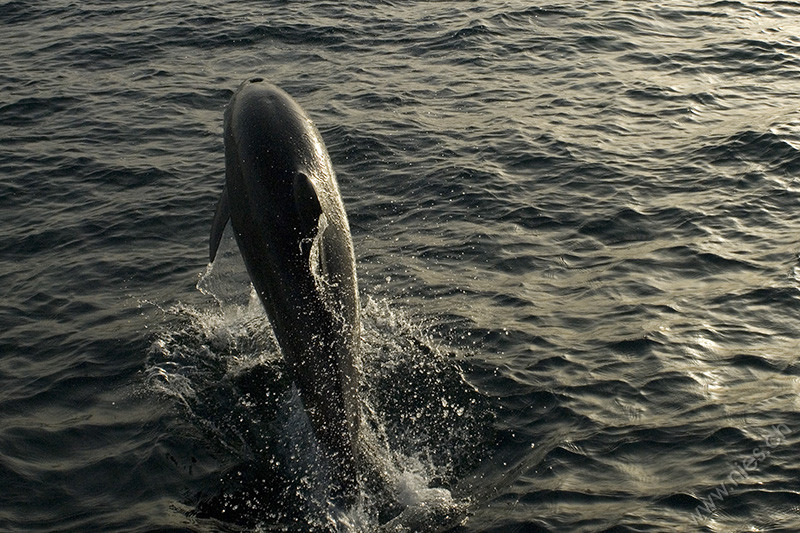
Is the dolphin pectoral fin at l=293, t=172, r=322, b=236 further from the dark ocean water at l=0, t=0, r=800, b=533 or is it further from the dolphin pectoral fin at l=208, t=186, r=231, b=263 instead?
the dark ocean water at l=0, t=0, r=800, b=533

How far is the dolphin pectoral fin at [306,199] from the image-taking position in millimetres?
6902

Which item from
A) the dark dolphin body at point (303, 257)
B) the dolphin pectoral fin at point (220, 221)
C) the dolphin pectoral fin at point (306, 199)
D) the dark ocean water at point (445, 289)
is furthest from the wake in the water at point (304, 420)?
the dolphin pectoral fin at point (306, 199)

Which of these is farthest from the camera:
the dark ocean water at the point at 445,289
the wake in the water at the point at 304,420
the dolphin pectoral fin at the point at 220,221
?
the dolphin pectoral fin at the point at 220,221

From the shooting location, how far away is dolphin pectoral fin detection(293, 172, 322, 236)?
6.90m

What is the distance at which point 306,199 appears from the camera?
6926mm

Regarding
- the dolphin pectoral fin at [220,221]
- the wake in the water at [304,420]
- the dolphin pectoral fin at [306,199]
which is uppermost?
the dolphin pectoral fin at [306,199]

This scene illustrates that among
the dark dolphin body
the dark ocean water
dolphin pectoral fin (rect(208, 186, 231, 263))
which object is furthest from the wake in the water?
dolphin pectoral fin (rect(208, 186, 231, 263))

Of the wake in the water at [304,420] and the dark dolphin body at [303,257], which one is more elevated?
the dark dolphin body at [303,257]

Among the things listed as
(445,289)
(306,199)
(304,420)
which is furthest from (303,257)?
(445,289)

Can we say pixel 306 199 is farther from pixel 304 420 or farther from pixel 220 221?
pixel 304 420

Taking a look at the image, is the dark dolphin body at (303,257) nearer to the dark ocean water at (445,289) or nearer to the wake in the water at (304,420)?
the wake in the water at (304,420)

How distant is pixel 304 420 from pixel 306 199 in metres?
2.22

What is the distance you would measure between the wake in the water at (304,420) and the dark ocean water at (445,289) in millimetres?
31

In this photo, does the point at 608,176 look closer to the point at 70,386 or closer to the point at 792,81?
the point at 792,81
